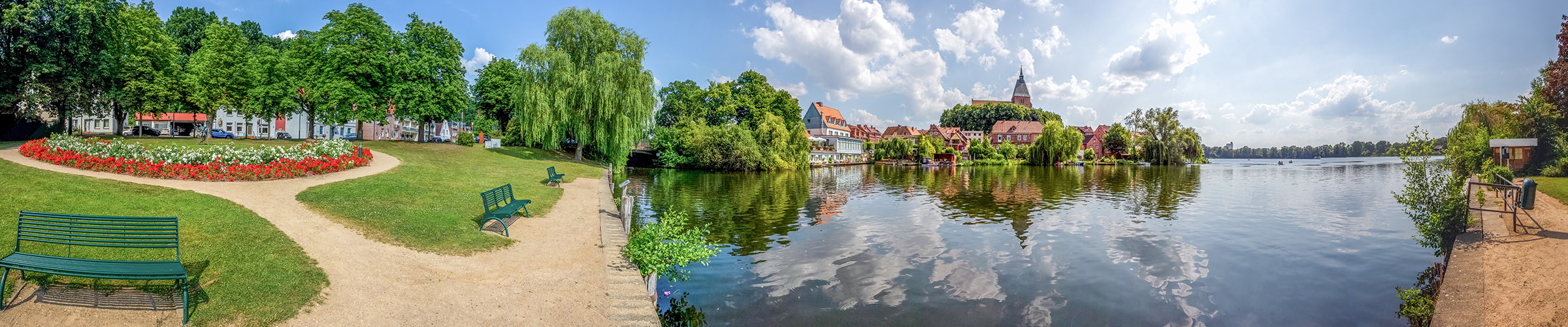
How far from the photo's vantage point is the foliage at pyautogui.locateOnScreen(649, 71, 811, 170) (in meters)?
53.3

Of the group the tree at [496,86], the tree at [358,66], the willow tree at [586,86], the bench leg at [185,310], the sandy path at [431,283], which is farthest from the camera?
the tree at [496,86]

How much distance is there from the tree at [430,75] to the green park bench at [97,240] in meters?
31.4

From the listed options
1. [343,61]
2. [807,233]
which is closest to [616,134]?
[343,61]

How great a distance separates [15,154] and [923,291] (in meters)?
27.8

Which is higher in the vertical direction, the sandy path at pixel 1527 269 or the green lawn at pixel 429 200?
the green lawn at pixel 429 200

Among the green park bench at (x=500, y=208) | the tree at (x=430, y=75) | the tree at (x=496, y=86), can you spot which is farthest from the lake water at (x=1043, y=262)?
the tree at (x=496, y=86)

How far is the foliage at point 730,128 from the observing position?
5328 centimetres

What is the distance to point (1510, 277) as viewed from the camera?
9.98 m

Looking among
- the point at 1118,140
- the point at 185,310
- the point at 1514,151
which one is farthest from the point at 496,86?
the point at 1118,140

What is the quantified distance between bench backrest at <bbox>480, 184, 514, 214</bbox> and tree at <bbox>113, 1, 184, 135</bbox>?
31545 mm

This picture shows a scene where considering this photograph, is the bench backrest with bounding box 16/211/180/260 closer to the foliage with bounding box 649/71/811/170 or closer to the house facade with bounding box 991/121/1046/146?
the foliage with bounding box 649/71/811/170

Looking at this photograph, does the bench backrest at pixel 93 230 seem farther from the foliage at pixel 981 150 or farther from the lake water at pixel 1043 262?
the foliage at pixel 981 150

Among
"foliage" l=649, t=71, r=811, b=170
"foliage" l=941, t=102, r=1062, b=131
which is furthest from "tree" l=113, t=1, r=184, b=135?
"foliage" l=941, t=102, r=1062, b=131

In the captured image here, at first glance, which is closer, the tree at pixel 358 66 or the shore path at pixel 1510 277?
the shore path at pixel 1510 277
